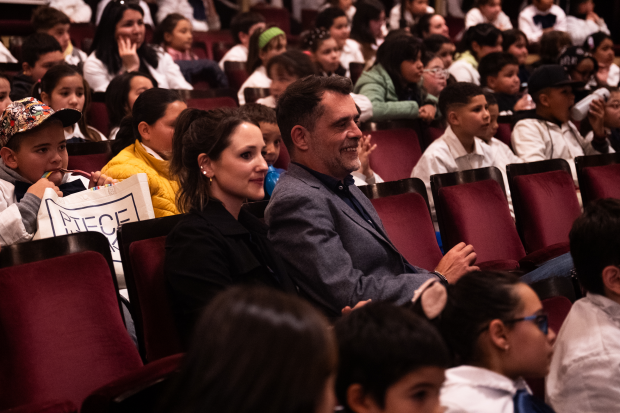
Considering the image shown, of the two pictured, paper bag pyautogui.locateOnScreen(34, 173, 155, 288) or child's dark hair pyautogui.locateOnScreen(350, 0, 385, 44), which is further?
child's dark hair pyautogui.locateOnScreen(350, 0, 385, 44)

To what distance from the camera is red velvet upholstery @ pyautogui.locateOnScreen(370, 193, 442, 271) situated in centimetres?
196

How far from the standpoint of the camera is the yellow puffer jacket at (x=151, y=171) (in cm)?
199

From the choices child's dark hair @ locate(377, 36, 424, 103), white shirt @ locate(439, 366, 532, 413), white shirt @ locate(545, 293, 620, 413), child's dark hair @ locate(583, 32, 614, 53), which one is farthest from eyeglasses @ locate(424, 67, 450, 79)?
white shirt @ locate(439, 366, 532, 413)

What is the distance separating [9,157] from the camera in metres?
1.78

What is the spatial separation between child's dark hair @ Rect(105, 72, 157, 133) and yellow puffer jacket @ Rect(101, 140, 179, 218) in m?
0.66

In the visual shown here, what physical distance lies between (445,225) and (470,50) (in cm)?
293

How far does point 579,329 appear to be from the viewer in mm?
1289

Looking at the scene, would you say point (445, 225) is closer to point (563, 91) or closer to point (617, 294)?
point (617, 294)

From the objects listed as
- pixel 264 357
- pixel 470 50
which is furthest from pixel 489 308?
pixel 470 50

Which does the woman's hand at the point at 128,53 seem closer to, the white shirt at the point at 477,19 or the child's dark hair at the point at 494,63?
the child's dark hair at the point at 494,63

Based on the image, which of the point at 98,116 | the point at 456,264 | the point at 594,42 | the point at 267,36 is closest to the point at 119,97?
the point at 98,116

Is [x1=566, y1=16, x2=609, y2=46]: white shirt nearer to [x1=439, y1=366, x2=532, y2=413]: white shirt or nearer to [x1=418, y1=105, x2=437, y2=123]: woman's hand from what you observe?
[x1=418, y1=105, x2=437, y2=123]: woman's hand

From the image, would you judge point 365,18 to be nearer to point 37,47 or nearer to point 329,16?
point 329,16

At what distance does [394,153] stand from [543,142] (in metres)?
0.84
